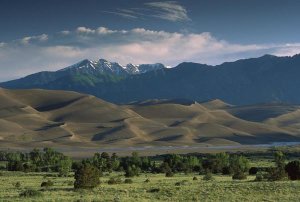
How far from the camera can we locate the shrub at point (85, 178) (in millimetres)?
53062

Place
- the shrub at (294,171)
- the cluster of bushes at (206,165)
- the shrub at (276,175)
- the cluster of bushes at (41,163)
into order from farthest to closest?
the cluster of bushes at (41,163) < the cluster of bushes at (206,165) < the shrub at (294,171) < the shrub at (276,175)

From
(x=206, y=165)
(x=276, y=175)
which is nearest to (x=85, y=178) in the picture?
(x=276, y=175)

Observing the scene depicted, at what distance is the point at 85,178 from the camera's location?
2117 inches

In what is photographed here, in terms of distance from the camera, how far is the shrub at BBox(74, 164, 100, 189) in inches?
A: 2089

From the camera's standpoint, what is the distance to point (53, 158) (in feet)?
512

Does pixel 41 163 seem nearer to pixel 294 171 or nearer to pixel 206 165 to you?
pixel 206 165

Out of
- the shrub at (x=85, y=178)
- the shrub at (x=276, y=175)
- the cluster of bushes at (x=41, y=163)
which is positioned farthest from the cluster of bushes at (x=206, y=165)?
the shrub at (x=85, y=178)

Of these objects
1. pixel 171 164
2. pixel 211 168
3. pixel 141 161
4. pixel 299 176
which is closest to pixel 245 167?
pixel 211 168

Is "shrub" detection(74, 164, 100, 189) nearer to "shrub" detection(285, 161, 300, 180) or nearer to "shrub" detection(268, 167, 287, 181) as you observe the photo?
"shrub" detection(268, 167, 287, 181)

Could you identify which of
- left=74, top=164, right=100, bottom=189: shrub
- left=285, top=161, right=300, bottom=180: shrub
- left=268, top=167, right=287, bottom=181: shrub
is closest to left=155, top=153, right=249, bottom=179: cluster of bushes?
left=285, top=161, right=300, bottom=180: shrub

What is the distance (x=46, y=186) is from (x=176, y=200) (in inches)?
931

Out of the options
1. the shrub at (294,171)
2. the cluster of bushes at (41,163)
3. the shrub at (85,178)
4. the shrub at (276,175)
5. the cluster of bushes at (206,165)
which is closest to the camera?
the shrub at (85,178)

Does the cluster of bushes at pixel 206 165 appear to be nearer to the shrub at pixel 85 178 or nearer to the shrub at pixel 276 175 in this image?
the shrub at pixel 276 175

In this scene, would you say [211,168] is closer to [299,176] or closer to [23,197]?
[299,176]
